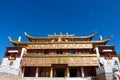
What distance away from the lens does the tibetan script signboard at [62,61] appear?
1903 cm

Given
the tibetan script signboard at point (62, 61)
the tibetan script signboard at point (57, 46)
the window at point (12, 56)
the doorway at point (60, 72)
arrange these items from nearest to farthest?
the tibetan script signboard at point (62, 61) → the window at point (12, 56) → the doorway at point (60, 72) → the tibetan script signboard at point (57, 46)

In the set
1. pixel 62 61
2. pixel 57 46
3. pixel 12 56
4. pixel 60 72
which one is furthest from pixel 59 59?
pixel 12 56

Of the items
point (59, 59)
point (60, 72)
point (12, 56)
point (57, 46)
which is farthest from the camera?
point (57, 46)

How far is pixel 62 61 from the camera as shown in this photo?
19250 mm

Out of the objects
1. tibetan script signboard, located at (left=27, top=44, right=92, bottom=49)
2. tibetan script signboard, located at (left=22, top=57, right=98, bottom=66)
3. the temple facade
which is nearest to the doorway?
the temple facade

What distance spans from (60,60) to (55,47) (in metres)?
3.32

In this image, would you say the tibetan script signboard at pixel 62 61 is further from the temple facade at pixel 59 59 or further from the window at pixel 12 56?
the window at pixel 12 56

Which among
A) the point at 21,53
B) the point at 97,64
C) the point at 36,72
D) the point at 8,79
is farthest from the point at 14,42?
the point at 97,64

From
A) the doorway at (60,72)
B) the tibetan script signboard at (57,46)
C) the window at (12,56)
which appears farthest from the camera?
the tibetan script signboard at (57,46)

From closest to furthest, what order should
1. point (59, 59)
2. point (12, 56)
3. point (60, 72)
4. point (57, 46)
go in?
point (59, 59) < point (12, 56) < point (60, 72) < point (57, 46)

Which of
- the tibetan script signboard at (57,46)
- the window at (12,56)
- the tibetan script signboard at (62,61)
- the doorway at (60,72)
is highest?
the tibetan script signboard at (57,46)

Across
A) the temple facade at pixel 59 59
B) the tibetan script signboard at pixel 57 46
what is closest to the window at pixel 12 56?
the temple facade at pixel 59 59

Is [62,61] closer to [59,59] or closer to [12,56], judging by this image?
[59,59]

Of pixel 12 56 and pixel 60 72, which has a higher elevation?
pixel 12 56
